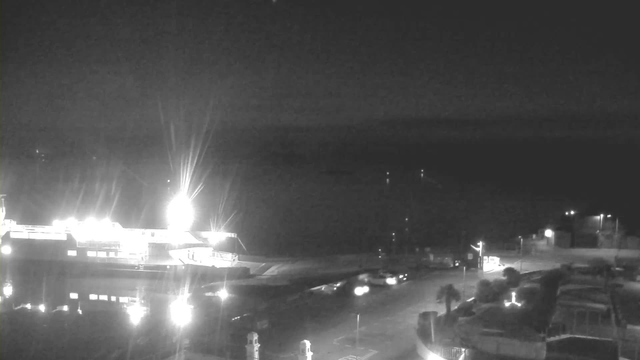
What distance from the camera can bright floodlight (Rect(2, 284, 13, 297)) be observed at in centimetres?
849

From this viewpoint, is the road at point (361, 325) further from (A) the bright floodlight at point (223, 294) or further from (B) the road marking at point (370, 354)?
(A) the bright floodlight at point (223, 294)

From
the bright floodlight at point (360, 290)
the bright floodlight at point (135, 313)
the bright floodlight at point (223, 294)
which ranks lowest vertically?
the bright floodlight at point (135, 313)

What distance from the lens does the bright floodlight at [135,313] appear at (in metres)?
6.63

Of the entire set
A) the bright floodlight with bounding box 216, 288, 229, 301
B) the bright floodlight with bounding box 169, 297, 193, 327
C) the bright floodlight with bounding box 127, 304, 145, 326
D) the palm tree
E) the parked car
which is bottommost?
the bright floodlight with bounding box 127, 304, 145, 326

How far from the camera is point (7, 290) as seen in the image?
28.5 feet

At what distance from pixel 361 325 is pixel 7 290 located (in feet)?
19.7

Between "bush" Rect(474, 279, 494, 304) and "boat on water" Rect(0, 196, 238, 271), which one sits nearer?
"bush" Rect(474, 279, 494, 304)

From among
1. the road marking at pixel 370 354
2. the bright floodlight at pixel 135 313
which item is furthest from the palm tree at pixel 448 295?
the bright floodlight at pixel 135 313

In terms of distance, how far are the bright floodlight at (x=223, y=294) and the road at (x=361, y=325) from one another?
3.70ft

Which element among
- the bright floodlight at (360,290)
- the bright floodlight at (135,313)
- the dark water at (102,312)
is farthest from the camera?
the bright floodlight at (360,290)

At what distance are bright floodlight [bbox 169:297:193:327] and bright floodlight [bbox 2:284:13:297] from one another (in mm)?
3095

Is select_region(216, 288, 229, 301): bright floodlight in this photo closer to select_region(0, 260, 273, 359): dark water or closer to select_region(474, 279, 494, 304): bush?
select_region(0, 260, 273, 359): dark water

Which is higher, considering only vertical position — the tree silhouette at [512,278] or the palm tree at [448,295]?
the tree silhouette at [512,278]

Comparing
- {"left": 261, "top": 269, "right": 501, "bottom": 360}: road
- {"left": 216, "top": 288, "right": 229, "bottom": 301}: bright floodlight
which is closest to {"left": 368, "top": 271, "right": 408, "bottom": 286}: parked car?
{"left": 261, "top": 269, "right": 501, "bottom": 360}: road
